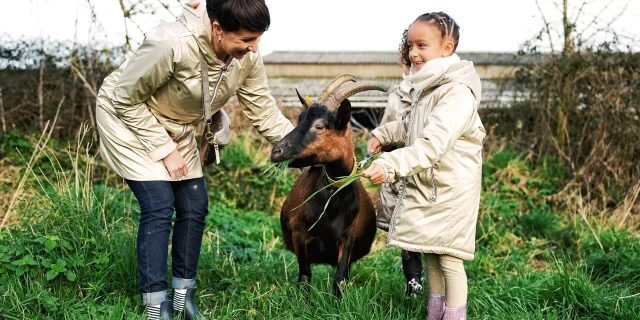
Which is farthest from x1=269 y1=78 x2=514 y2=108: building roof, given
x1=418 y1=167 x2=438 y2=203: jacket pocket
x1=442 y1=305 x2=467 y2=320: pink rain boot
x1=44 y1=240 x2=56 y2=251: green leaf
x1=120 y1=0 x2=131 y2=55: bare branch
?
x1=442 y1=305 x2=467 y2=320: pink rain boot

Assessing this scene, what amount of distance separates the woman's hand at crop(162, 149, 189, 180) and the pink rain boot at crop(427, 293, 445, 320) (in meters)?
1.80

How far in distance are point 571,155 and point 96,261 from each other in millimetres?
6754

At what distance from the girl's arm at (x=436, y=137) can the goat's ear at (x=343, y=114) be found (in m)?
0.59

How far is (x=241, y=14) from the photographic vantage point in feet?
11.8

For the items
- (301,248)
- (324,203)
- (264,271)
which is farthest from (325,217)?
(264,271)

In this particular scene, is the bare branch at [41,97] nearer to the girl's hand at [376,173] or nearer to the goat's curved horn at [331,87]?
the goat's curved horn at [331,87]

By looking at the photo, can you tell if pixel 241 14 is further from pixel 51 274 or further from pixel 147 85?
pixel 51 274

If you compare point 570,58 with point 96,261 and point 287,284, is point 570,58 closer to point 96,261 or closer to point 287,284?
Result: point 287,284

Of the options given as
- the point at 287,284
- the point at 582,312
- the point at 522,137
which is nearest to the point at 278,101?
the point at 522,137

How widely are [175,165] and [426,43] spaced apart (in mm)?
1751

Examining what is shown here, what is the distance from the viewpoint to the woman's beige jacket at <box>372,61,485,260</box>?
364 centimetres

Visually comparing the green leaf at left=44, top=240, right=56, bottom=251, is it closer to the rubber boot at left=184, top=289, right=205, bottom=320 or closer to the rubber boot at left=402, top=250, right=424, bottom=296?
the rubber boot at left=184, top=289, right=205, bottom=320

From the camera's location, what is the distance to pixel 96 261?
4.59 meters

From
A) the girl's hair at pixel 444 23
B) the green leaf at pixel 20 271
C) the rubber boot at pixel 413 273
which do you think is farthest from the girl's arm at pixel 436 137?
the green leaf at pixel 20 271
